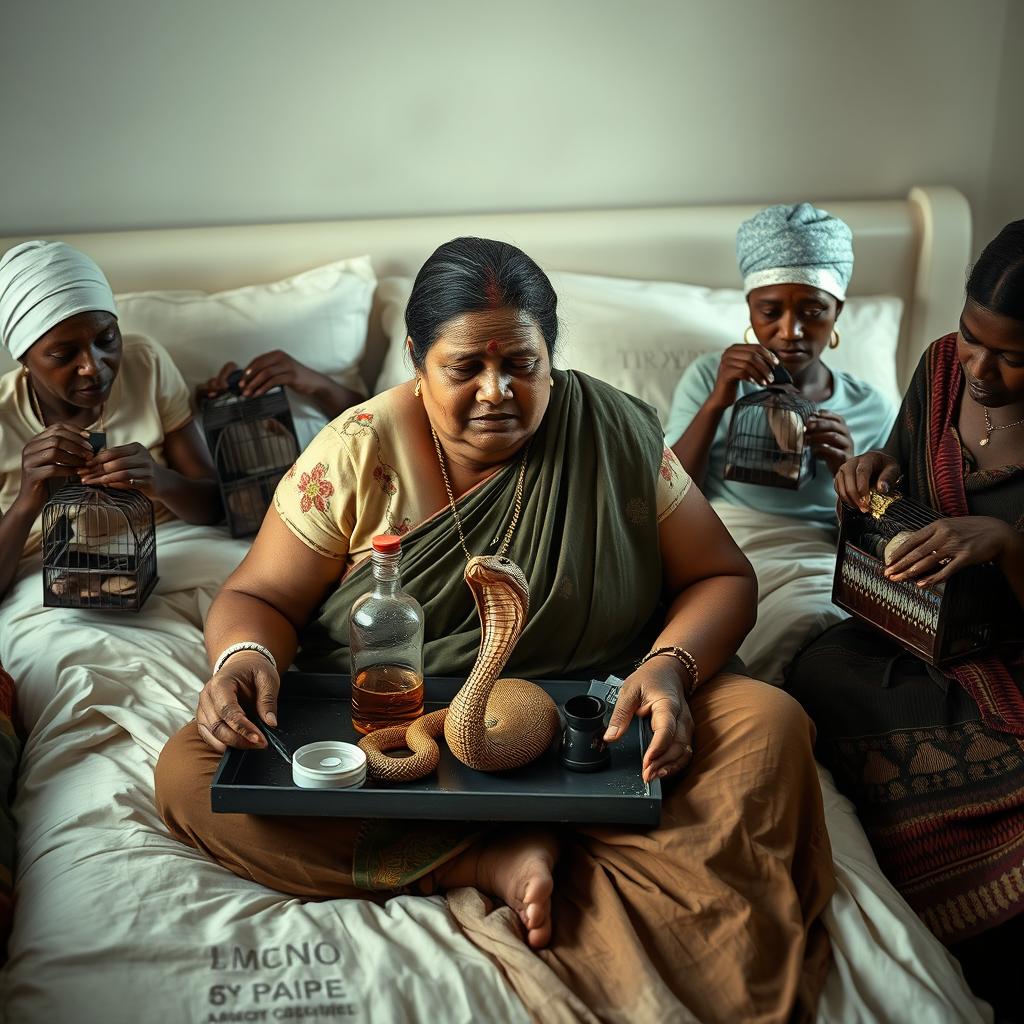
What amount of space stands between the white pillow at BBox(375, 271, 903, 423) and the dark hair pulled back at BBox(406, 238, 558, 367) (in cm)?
102

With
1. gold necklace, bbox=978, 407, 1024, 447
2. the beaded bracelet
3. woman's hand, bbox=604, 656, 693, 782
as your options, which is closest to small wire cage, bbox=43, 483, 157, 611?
the beaded bracelet

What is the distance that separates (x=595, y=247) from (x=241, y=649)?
1.84 metres

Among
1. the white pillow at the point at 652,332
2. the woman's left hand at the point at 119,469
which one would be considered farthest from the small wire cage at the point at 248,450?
the white pillow at the point at 652,332

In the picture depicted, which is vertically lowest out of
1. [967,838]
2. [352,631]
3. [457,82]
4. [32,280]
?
[967,838]

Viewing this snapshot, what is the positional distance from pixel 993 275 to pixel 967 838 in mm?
891

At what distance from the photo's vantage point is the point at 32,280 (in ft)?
7.93

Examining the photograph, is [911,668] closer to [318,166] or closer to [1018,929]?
[1018,929]

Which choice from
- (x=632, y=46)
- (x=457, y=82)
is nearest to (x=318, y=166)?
(x=457, y=82)

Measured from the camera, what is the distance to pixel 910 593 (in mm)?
1956

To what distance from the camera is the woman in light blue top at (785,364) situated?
103 inches

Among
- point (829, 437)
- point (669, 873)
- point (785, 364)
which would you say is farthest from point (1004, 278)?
point (669, 873)

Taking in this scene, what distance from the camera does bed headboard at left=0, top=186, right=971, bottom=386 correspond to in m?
3.15

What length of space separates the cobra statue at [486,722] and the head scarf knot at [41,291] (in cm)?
124

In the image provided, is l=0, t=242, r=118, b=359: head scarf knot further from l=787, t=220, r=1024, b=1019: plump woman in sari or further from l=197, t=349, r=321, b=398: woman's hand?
l=787, t=220, r=1024, b=1019: plump woman in sari
